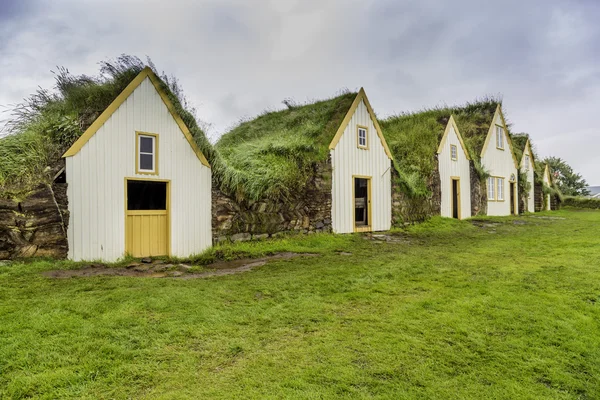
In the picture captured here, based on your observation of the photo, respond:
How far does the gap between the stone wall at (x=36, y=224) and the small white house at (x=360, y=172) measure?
333 inches

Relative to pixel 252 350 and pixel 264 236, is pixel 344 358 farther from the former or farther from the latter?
pixel 264 236

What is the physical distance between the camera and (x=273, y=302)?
531 centimetres

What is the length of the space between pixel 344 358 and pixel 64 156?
8180mm

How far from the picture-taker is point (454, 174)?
19156mm

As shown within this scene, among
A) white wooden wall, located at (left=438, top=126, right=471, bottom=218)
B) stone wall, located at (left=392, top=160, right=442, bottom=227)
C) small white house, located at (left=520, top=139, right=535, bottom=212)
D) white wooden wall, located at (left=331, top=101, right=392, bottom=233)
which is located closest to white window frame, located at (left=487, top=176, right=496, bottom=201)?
white wooden wall, located at (left=438, top=126, right=471, bottom=218)

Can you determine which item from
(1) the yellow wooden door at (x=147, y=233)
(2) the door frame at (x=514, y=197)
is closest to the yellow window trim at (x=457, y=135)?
(2) the door frame at (x=514, y=197)

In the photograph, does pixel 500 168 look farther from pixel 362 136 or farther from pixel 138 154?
pixel 138 154

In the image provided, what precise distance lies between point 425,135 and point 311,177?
920cm

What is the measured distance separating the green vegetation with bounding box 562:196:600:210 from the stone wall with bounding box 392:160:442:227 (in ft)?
76.2

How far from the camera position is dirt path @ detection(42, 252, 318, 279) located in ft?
23.8

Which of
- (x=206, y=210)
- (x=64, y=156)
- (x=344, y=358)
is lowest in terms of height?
(x=344, y=358)

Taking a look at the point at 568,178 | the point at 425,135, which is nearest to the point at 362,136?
the point at 425,135

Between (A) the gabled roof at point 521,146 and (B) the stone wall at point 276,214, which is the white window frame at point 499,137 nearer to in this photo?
(A) the gabled roof at point 521,146

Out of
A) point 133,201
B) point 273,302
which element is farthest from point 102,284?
point 133,201
